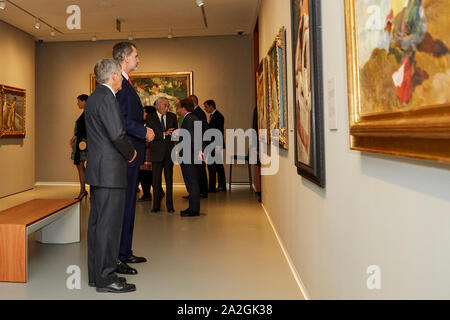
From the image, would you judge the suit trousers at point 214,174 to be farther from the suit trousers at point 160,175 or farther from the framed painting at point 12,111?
the framed painting at point 12,111

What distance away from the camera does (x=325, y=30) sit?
2.16m

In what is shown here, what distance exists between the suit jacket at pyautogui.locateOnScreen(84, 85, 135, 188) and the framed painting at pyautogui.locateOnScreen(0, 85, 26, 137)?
6.49m

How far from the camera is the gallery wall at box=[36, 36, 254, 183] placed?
33.3ft

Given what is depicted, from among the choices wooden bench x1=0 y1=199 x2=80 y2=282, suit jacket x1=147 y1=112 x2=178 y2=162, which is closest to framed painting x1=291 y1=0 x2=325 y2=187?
wooden bench x1=0 y1=199 x2=80 y2=282

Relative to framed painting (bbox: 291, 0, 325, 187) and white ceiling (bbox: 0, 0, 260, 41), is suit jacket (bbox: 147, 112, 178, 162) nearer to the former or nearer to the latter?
white ceiling (bbox: 0, 0, 260, 41)

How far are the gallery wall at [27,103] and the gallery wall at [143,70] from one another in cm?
48

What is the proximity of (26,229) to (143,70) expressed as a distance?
753cm

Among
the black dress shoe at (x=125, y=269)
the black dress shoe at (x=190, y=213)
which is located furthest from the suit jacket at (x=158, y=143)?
the black dress shoe at (x=125, y=269)

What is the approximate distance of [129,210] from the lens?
12.1 ft

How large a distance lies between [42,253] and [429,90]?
13.8 ft

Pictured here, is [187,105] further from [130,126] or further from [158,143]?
[130,126]

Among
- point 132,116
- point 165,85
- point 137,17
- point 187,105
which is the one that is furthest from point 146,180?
point 132,116
